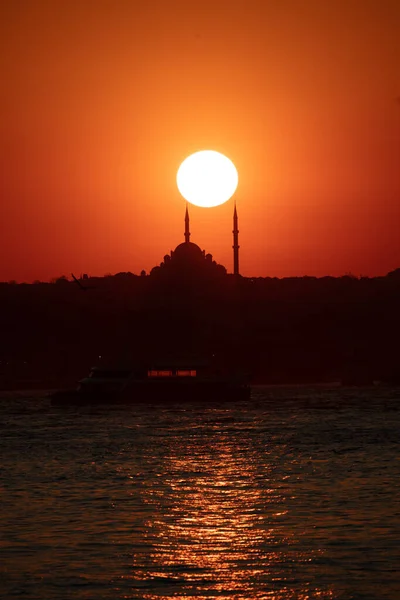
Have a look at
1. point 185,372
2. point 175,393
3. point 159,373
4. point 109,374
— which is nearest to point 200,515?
point 109,374

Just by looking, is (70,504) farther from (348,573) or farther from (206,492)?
(348,573)

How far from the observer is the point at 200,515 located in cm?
3253

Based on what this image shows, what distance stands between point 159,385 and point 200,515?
3106 inches

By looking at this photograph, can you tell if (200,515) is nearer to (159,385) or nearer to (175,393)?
(175,393)

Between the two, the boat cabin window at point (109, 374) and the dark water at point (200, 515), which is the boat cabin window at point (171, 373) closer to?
the boat cabin window at point (109, 374)

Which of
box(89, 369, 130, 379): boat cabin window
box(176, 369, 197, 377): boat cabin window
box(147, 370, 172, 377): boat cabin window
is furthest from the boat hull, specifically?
box(147, 370, 172, 377): boat cabin window

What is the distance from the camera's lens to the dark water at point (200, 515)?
23.6 meters

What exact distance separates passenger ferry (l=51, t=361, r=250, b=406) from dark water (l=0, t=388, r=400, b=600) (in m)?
38.5

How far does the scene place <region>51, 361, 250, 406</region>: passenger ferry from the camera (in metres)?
107

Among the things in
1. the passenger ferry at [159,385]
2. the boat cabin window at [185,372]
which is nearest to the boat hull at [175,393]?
the passenger ferry at [159,385]

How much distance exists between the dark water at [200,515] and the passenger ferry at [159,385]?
38.5 metres

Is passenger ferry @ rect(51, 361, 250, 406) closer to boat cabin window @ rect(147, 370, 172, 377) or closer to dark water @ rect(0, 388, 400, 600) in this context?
boat cabin window @ rect(147, 370, 172, 377)

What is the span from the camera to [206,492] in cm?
3825

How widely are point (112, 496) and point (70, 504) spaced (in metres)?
2.46
